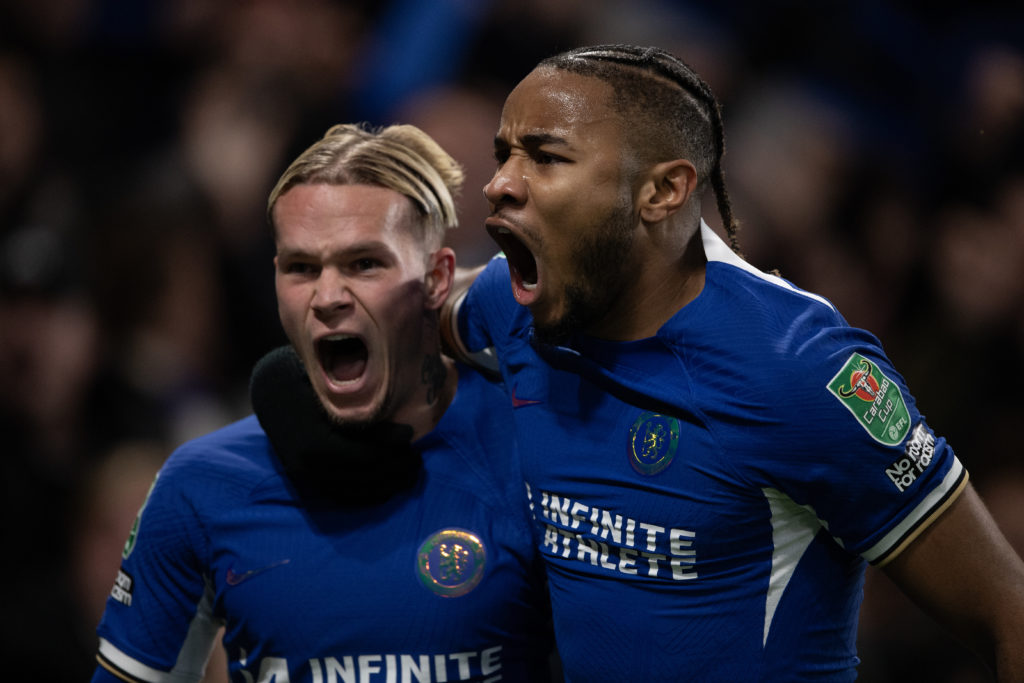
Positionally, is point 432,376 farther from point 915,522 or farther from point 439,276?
point 915,522

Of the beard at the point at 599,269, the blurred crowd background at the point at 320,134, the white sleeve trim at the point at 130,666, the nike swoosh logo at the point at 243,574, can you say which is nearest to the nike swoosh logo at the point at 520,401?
the beard at the point at 599,269

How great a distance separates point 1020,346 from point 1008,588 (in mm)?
2698

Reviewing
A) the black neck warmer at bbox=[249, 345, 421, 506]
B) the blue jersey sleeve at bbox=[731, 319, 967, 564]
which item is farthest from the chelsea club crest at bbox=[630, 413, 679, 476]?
the black neck warmer at bbox=[249, 345, 421, 506]

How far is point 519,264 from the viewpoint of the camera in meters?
2.19

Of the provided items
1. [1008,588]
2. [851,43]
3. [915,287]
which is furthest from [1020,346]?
[1008,588]

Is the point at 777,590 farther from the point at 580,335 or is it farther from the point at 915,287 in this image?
the point at 915,287

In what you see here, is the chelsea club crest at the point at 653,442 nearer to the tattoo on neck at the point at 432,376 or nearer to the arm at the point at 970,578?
the arm at the point at 970,578

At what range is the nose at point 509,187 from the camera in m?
2.04

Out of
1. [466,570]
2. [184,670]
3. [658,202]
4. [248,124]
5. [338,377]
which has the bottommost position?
[184,670]

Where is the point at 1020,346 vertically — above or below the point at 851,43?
below

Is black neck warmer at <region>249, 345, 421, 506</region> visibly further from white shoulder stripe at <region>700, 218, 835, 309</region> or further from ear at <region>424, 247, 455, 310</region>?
white shoulder stripe at <region>700, 218, 835, 309</region>

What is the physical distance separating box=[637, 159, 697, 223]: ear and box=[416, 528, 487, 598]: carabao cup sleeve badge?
79cm

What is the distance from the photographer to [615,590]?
6.68 ft

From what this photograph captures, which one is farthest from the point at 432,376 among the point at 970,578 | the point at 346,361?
the point at 970,578
